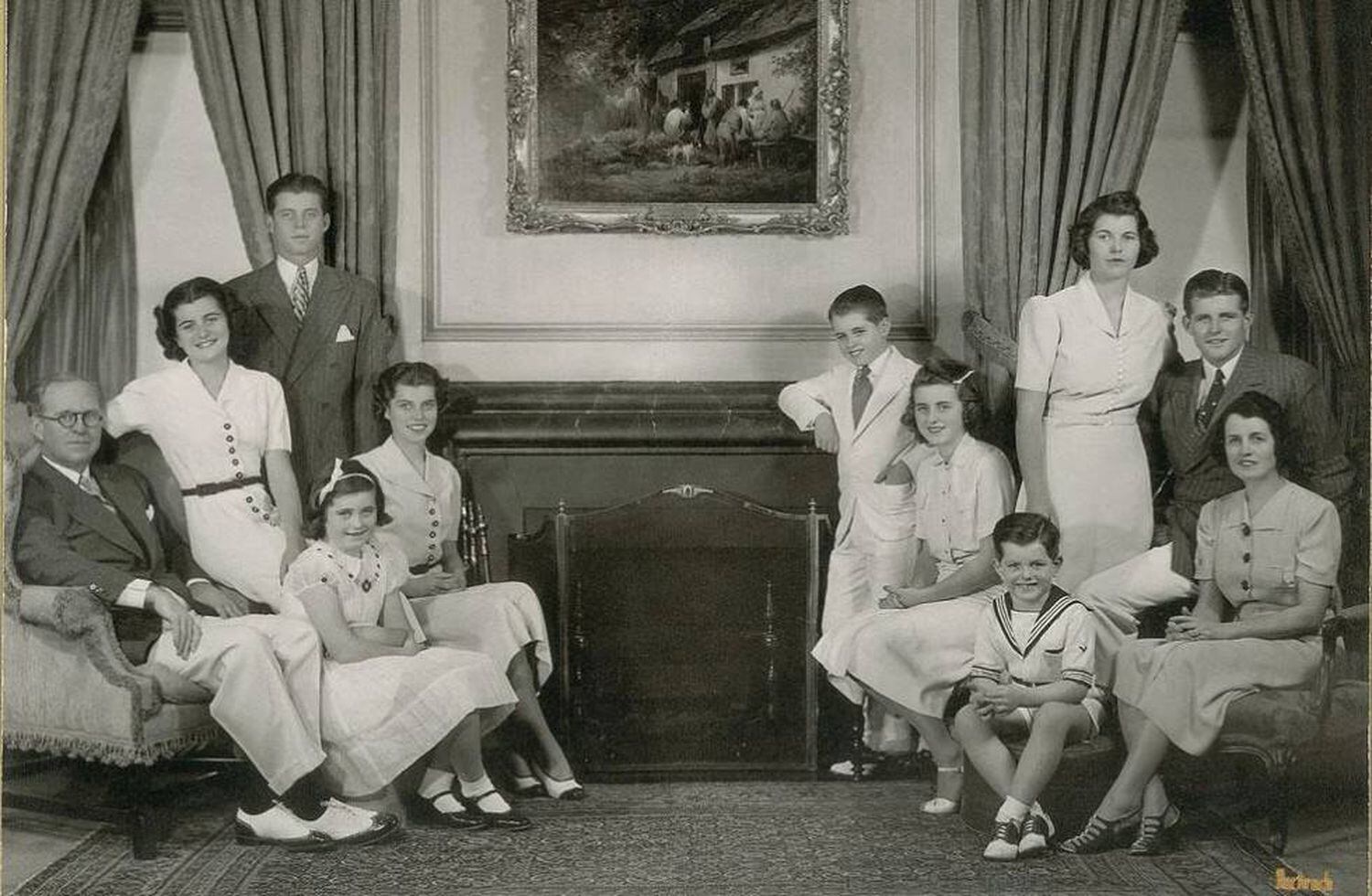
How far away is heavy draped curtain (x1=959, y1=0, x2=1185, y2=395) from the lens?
339 cm

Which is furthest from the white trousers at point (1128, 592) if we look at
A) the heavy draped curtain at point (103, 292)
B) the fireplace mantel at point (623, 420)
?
the heavy draped curtain at point (103, 292)

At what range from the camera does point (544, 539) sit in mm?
3381

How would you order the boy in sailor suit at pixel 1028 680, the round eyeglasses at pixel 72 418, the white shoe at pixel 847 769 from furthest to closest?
the white shoe at pixel 847 769 → the round eyeglasses at pixel 72 418 → the boy in sailor suit at pixel 1028 680

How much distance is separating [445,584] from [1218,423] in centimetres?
176

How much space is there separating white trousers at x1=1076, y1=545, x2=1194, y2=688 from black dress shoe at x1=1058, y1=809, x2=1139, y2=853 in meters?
0.34

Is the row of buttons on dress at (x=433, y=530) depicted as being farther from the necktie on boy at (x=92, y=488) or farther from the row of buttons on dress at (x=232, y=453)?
the necktie on boy at (x=92, y=488)

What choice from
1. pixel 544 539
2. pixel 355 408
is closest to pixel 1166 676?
pixel 544 539

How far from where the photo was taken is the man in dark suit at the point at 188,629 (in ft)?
9.73

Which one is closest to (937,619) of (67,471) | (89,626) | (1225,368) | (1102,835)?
(1102,835)

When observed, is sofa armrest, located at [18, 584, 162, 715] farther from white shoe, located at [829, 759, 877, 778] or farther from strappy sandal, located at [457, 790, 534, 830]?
white shoe, located at [829, 759, 877, 778]

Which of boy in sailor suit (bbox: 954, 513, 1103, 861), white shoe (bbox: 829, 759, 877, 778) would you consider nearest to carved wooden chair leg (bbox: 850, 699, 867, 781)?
white shoe (bbox: 829, 759, 877, 778)

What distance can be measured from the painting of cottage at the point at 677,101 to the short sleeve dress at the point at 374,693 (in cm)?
108

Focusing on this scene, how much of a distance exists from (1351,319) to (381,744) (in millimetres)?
2358

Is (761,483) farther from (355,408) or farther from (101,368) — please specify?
(101,368)
